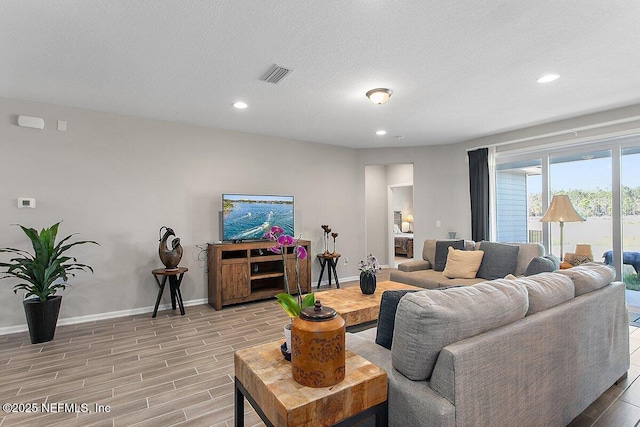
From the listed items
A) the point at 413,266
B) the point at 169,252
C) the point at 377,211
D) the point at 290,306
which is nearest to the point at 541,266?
the point at 413,266

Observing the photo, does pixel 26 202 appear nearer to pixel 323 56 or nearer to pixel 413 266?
pixel 323 56

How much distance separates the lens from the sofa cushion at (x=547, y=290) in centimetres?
171

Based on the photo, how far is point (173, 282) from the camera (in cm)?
417

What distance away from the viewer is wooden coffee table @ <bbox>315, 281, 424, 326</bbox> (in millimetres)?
2695

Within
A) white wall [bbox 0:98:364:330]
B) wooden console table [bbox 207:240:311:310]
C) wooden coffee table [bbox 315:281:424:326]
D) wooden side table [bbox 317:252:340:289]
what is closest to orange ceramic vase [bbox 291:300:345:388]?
wooden coffee table [bbox 315:281:424:326]

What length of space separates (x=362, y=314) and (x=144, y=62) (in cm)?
282

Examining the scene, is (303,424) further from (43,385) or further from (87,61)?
(87,61)

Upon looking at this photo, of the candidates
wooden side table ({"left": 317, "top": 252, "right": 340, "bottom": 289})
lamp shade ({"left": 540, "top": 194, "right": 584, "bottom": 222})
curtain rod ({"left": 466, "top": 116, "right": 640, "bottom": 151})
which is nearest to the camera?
lamp shade ({"left": 540, "top": 194, "right": 584, "bottom": 222})

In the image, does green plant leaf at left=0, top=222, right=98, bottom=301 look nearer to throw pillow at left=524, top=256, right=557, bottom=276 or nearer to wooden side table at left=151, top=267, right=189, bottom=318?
wooden side table at left=151, top=267, right=189, bottom=318

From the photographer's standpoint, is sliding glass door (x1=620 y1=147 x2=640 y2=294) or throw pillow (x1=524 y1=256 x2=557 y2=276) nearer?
throw pillow (x1=524 y1=256 x2=557 y2=276)

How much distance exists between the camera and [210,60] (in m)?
2.70

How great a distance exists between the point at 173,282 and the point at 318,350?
3516 millimetres

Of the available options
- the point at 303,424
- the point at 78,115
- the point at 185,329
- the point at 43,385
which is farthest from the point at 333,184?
the point at 303,424

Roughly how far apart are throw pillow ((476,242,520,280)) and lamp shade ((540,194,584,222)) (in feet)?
1.88
